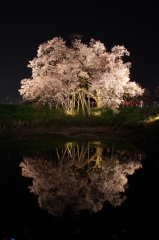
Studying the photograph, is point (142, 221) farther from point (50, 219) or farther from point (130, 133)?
point (130, 133)

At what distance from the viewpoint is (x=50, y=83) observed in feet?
91.2

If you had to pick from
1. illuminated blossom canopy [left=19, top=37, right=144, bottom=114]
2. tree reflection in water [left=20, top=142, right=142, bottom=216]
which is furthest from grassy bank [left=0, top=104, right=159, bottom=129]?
tree reflection in water [left=20, top=142, right=142, bottom=216]

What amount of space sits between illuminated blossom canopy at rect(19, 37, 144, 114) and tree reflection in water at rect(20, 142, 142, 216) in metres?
14.2

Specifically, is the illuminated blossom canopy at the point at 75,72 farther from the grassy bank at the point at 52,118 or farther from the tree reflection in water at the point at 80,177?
the tree reflection in water at the point at 80,177

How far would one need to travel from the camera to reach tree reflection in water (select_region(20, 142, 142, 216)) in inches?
272

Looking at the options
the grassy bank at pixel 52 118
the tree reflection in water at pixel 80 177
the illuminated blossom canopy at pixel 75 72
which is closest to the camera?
the tree reflection in water at pixel 80 177

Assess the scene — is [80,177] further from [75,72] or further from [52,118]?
[75,72]

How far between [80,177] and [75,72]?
19580 mm

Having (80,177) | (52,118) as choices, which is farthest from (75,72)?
(80,177)

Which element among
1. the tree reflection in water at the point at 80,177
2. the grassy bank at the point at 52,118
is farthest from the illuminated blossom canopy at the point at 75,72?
the tree reflection in water at the point at 80,177

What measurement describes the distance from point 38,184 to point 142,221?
3877mm

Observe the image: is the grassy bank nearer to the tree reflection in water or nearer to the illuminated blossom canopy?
the illuminated blossom canopy

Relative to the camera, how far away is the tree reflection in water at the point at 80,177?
692 cm

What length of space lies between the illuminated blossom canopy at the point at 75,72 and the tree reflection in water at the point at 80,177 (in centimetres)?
1422
